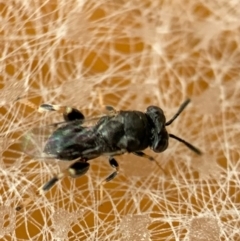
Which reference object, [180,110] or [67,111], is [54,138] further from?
[180,110]

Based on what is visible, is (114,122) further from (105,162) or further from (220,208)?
(220,208)

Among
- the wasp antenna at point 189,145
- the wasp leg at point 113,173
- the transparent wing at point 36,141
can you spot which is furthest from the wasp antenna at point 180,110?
the transparent wing at point 36,141

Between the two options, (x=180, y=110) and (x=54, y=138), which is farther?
(x=180, y=110)

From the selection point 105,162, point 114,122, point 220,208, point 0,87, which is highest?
point 0,87

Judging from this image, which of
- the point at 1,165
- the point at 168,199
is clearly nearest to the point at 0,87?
the point at 1,165

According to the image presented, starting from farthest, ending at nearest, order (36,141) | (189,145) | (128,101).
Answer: (128,101) → (189,145) → (36,141)

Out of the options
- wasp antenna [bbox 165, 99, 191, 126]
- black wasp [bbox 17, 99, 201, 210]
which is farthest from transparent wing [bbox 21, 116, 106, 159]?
wasp antenna [bbox 165, 99, 191, 126]

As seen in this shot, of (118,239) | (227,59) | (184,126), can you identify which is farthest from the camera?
(227,59)

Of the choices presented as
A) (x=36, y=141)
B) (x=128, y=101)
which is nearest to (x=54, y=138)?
(x=36, y=141)
